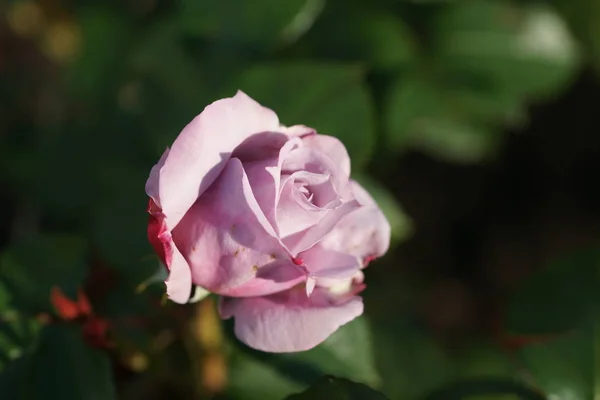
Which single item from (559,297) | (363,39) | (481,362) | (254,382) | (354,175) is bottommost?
(481,362)

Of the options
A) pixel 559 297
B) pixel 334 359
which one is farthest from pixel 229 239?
pixel 559 297

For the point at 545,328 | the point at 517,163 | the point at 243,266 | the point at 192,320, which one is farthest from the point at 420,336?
the point at 243,266

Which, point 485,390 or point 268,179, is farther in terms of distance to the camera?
point 485,390

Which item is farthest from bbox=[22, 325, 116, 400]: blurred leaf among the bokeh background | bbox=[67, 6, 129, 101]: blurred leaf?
bbox=[67, 6, 129, 101]: blurred leaf

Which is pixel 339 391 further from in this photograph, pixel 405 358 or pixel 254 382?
pixel 405 358

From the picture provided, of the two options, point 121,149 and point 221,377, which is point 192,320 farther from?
point 121,149

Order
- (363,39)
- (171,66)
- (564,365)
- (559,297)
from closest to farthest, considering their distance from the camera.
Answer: (564,365) < (559,297) < (171,66) < (363,39)

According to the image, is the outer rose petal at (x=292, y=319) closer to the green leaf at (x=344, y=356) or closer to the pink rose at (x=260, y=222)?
the pink rose at (x=260, y=222)

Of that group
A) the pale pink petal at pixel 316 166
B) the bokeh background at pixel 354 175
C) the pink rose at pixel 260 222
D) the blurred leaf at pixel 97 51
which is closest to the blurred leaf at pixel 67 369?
the bokeh background at pixel 354 175
